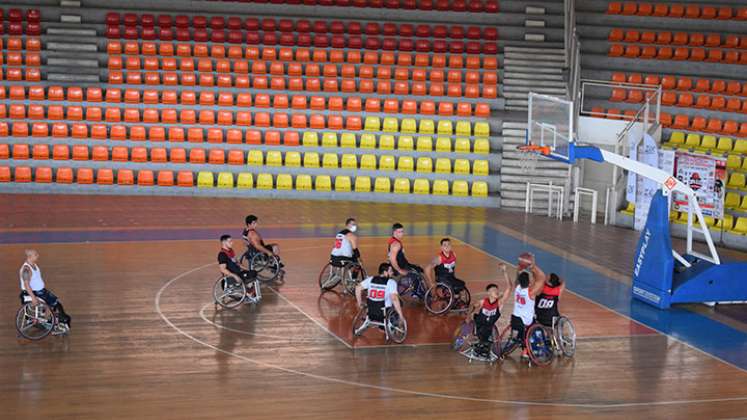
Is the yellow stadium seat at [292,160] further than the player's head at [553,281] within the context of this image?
Yes

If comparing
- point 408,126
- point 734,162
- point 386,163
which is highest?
point 408,126

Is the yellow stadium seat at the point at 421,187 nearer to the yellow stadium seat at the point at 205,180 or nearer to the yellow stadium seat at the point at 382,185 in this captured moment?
the yellow stadium seat at the point at 382,185

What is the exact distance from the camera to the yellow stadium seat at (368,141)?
108 ft

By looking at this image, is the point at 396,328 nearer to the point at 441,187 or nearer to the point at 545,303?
the point at 545,303

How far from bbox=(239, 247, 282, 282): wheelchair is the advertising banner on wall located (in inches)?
427

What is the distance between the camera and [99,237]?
25.2 m

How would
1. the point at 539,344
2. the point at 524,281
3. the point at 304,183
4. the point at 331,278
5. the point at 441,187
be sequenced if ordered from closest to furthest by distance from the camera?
the point at 524,281
the point at 539,344
the point at 331,278
the point at 441,187
the point at 304,183

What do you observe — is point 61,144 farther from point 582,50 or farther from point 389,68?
point 582,50

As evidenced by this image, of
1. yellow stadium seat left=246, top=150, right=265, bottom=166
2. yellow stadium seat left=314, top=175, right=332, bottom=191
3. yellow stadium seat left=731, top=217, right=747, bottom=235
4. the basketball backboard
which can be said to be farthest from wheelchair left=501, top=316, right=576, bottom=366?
yellow stadium seat left=246, top=150, right=265, bottom=166

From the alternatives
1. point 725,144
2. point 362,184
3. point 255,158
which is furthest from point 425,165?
point 725,144

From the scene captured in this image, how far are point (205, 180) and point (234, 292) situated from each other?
505 inches

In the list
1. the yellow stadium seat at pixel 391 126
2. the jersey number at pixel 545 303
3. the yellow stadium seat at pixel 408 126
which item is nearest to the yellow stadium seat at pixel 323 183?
the yellow stadium seat at pixel 391 126

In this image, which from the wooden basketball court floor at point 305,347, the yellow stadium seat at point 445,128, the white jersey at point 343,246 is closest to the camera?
the wooden basketball court floor at point 305,347

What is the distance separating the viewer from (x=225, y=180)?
31734 mm
